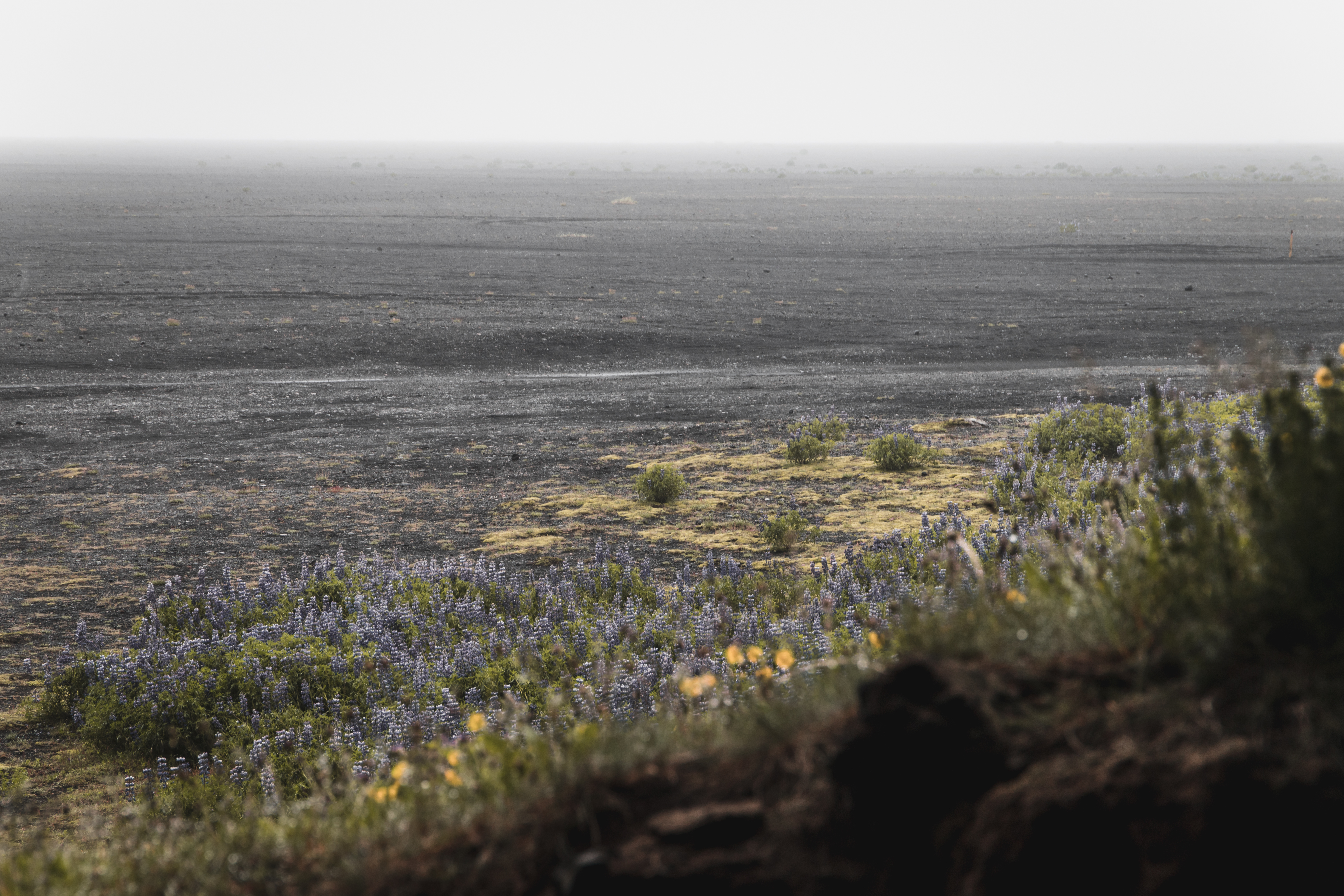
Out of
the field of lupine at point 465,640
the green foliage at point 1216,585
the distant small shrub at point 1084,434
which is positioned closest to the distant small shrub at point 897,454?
the distant small shrub at point 1084,434

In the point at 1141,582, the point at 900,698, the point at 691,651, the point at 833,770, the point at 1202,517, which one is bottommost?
the point at 691,651

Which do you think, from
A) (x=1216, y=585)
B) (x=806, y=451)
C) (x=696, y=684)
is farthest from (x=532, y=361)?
(x=1216, y=585)

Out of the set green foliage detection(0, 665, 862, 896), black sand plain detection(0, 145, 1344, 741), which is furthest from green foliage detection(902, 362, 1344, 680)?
black sand plain detection(0, 145, 1344, 741)

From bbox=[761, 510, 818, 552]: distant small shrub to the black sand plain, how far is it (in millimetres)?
238

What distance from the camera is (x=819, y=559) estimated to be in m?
8.28

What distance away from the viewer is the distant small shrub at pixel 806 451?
12055 millimetres

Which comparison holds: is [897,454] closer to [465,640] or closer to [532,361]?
[465,640]

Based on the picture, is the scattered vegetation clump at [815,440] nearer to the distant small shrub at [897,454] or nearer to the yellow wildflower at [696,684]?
the distant small shrub at [897,454]

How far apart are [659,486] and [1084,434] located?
14.3 ft

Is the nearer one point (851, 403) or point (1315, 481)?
point (1315, 481)

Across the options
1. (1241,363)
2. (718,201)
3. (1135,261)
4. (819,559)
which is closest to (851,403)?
(1241,363)

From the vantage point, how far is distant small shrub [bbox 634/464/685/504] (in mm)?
10742

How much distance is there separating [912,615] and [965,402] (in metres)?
13.7

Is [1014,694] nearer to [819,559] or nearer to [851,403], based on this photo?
[819,559]
